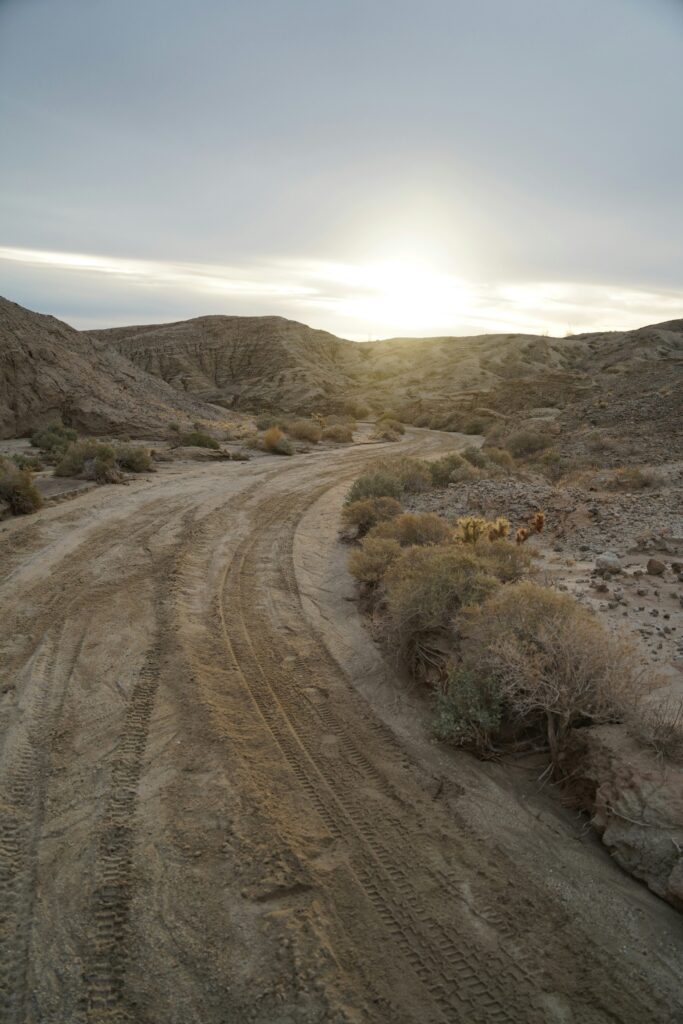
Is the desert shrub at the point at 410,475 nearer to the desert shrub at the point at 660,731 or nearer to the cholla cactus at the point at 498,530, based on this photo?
the cholla cactus at the point at 498,530

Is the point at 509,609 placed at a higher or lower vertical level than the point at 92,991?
higher

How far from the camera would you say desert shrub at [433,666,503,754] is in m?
4.96

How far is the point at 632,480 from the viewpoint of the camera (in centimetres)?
1384

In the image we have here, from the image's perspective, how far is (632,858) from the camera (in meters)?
3.83

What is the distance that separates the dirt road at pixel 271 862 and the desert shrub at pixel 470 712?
189 mm

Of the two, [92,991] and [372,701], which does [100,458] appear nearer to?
[372,701]

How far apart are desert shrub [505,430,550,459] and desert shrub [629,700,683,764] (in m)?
16.8

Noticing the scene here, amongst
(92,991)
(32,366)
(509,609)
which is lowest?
(92,991)

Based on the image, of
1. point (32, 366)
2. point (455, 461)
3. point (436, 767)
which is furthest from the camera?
point (32, 366)

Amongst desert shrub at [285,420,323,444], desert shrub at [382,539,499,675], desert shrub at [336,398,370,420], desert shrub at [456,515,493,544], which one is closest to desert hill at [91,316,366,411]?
desert shrub at [336,398,370,420]

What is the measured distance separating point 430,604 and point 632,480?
386 inches

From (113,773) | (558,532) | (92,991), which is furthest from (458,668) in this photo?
(558,532)

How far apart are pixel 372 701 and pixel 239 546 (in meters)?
5.47

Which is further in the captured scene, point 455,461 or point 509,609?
point 455,461
